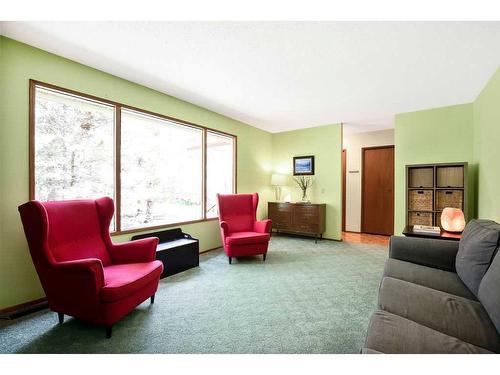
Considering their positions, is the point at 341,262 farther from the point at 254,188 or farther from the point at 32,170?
the point at 32,170

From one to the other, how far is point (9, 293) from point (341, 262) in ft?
12.3

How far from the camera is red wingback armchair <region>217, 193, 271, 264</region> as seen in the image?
338 centimetres

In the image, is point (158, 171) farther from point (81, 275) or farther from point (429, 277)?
point (429, 277)

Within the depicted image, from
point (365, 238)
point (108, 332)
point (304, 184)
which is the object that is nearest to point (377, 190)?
point (365, 238)

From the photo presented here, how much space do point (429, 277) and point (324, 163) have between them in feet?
11.5

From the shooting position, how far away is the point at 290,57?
2344 millimetres

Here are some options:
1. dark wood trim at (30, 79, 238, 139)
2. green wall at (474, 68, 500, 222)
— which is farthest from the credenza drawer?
dark wood trim at (30, 79, 238, 139)

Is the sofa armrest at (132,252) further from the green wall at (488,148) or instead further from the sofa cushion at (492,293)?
the green wall at (488,148)

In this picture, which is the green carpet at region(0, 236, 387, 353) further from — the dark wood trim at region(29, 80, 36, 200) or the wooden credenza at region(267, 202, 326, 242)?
the wooden credenza at region(267, 202, 326, 242)

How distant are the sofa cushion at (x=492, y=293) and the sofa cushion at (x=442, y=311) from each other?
5cm

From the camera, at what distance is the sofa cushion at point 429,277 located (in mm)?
1571

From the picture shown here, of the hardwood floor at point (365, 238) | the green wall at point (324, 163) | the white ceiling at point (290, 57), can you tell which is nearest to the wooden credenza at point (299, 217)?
the green wall at point (324, 163)
